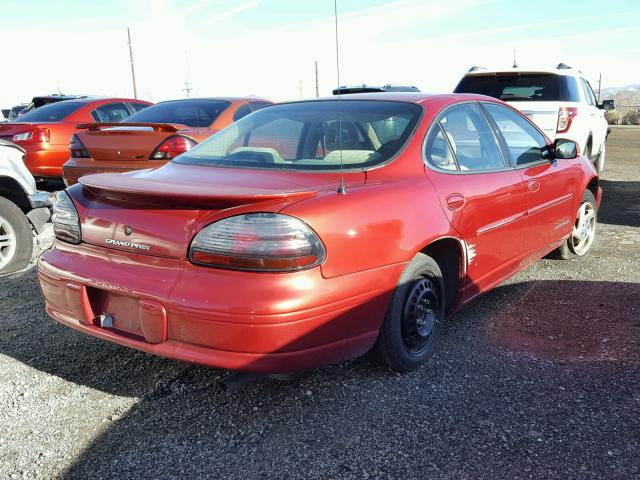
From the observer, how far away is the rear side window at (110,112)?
31.5 feet

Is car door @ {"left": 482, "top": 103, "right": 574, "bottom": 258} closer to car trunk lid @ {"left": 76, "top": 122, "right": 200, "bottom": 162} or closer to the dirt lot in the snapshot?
the dirt lot

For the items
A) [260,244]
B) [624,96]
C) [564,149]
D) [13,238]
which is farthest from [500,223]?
[624,96]

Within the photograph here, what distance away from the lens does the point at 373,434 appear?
104 inches

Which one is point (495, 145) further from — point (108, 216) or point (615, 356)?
point (108, 216)

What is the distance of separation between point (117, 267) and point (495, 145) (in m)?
2.51

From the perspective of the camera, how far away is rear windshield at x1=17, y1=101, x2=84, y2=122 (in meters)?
9.16

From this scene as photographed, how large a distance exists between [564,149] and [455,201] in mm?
1665

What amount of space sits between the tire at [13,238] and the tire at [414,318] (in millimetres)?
3649

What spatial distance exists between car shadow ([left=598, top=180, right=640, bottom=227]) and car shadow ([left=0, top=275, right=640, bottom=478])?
325cm

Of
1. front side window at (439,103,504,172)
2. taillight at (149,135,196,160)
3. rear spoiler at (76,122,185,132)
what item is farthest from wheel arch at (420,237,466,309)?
rear spoiler at (76,122,185,132)

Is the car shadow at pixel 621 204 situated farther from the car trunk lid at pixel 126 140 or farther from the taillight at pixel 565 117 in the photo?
the car trunk lid at pixel 126 140

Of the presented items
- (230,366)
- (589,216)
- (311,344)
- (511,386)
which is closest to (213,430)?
(230,366)

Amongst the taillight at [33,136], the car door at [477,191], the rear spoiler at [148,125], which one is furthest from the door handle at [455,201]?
the taillight at [33,136]

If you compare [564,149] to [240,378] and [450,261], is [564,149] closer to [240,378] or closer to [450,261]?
[450,261]
